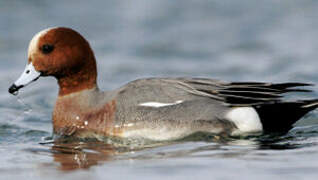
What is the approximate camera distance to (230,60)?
12.4 m

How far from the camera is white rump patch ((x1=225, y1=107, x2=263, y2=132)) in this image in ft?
24.0

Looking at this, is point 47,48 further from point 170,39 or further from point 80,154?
Answer: point 170,39

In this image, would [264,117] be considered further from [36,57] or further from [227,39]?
[227,39]

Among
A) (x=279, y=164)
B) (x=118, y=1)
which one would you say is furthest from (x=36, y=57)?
(x=118, y=1)

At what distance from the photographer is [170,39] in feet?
43.9

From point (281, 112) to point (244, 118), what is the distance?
0.39 metres

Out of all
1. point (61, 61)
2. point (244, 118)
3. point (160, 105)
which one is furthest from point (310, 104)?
point (61, 61)

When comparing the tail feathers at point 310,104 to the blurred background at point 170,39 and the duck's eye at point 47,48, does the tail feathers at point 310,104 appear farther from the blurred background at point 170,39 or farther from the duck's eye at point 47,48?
the blurred background at point 170,39

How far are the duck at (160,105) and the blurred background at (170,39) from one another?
1976 millimetres

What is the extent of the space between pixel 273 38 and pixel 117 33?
2725 mm

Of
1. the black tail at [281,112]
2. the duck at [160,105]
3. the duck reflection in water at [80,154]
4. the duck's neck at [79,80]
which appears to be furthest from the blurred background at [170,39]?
the black tail at [281,112]

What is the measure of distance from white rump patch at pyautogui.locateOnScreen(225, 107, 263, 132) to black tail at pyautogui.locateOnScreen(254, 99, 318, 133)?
0.07 m

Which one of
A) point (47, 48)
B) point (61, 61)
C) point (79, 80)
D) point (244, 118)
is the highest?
point (47, 48)

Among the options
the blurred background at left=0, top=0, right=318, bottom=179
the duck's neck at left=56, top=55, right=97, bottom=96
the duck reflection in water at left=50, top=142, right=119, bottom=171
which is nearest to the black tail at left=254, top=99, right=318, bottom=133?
the duck reflection in water at left=50, top=142, right=119, bottom=171
